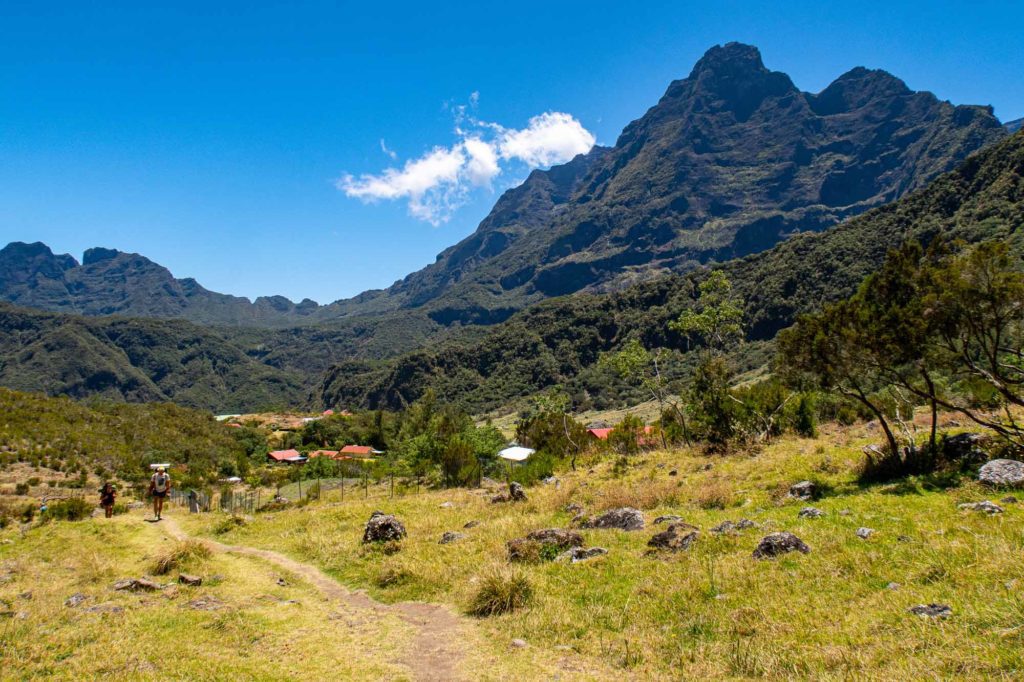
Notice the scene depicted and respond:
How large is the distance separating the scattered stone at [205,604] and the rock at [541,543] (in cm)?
573

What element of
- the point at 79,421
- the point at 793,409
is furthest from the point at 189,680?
the point at 79,421

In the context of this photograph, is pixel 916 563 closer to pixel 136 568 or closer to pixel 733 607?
pixel 733 607

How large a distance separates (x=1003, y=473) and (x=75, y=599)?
17854mm

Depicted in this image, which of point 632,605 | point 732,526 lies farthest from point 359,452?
point 632,605

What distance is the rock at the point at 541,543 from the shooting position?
1153 cm

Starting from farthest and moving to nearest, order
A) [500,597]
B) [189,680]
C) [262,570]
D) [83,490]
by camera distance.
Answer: [83,490] → [262,570] → [500,597] → [189,680]

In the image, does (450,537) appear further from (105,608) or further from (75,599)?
(75,599)

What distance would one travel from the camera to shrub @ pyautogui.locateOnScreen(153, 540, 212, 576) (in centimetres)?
1170

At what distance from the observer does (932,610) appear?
6203 mm

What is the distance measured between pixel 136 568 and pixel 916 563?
15.3 metres

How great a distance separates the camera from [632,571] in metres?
9.72

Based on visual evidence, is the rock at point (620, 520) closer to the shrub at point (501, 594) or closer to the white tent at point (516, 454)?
the shrub at point (501, 594)

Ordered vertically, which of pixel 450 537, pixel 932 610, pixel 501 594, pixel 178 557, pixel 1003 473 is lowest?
pixel 450 537

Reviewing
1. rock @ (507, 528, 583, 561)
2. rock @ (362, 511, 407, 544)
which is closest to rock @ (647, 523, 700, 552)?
rock @ (507, 528, 583, 561)
